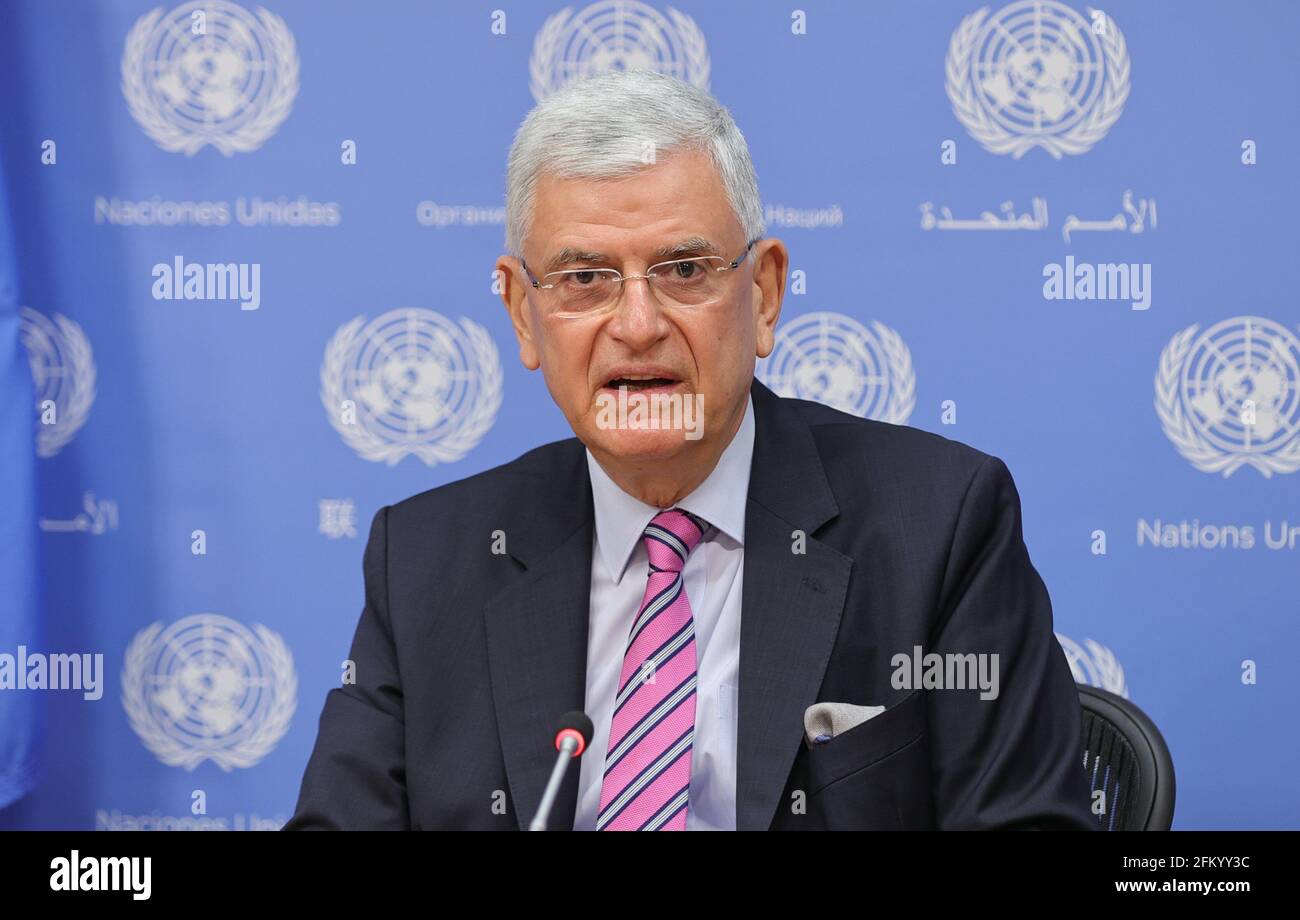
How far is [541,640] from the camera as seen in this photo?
1.78 meters

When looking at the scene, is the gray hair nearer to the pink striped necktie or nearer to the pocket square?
the pink striped necktie

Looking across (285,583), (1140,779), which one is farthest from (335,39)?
(1140,779)

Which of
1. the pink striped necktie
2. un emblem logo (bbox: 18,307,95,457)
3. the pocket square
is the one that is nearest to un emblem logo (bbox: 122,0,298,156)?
un emblem logo (bbox: 18,307,95,457)

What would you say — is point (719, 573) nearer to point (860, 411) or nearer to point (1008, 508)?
point (1008, 508)

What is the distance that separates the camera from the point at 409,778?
5.83 ft

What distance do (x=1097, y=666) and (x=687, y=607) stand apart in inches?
51.2

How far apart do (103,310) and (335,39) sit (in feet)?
2.52

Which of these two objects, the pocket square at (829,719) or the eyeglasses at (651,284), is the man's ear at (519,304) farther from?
the pocket square at (829,719)

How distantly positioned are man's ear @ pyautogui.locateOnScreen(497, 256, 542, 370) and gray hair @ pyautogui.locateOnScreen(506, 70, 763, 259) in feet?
0.34

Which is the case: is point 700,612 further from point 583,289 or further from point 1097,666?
point 1097,666

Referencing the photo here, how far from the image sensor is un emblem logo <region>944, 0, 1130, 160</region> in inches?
107

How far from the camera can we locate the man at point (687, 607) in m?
1.66

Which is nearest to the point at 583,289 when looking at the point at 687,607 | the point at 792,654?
the point at 687,607

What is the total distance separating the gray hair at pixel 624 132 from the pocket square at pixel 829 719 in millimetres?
650
